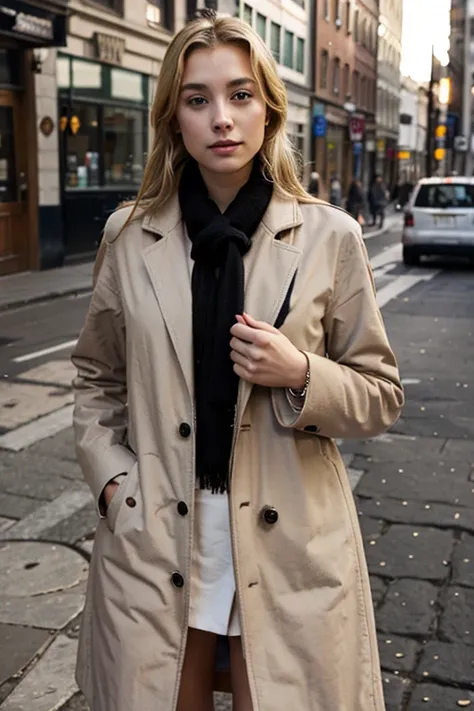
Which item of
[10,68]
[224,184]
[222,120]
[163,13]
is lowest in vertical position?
[224,184]

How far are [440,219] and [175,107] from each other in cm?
1484

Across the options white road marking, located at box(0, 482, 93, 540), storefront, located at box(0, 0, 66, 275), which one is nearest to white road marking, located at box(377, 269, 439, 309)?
storefront, located at box(0, 0, 66, 275)

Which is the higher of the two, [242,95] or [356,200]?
[242,95]

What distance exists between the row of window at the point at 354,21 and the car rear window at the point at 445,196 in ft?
80.9

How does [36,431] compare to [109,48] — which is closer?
[36,431]

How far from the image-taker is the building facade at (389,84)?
52.8m

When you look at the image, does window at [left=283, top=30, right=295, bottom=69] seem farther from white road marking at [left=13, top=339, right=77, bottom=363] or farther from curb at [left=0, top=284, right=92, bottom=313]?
white road marking at [left=13, top=339, right=77, bottom=363]

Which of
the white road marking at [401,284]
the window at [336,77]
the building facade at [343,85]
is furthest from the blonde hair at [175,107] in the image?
the window at [336,77]

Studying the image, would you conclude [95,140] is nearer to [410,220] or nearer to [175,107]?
[410,220]

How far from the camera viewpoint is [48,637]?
3170mm

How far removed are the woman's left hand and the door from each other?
13225 mm

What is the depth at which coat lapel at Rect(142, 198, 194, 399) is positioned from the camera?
170cm

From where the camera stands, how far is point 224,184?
1.81m

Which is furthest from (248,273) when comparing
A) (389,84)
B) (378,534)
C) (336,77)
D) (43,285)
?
(389,84)
